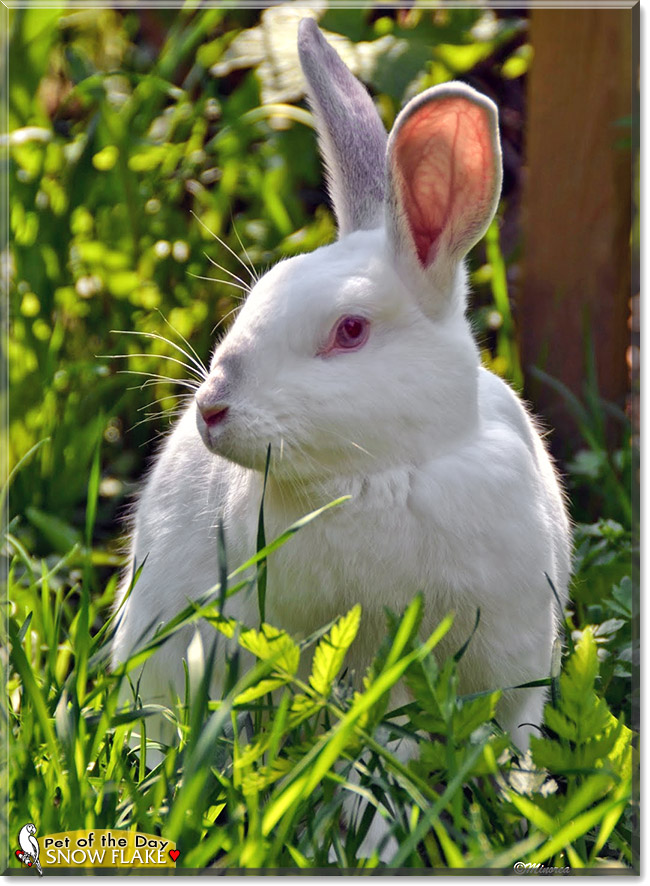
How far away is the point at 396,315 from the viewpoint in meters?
2.39

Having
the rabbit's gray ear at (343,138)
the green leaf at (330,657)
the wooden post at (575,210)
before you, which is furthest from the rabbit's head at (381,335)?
the wooden post at (575,210)

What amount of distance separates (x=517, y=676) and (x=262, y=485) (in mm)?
732

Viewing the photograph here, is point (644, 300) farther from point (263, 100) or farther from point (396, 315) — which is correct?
point (263, 100)

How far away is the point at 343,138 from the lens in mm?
2652

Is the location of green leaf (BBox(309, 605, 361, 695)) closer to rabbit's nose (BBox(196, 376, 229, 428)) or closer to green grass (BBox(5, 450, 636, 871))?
green grass (BBox(5, 450, 636, 871))

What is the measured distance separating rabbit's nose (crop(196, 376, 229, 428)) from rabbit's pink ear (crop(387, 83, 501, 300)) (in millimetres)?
511

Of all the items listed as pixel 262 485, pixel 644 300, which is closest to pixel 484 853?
pixel 262 485

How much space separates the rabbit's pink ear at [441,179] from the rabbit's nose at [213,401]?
511mm

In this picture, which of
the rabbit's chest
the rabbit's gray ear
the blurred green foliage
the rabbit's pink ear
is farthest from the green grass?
the blurred green foliage
